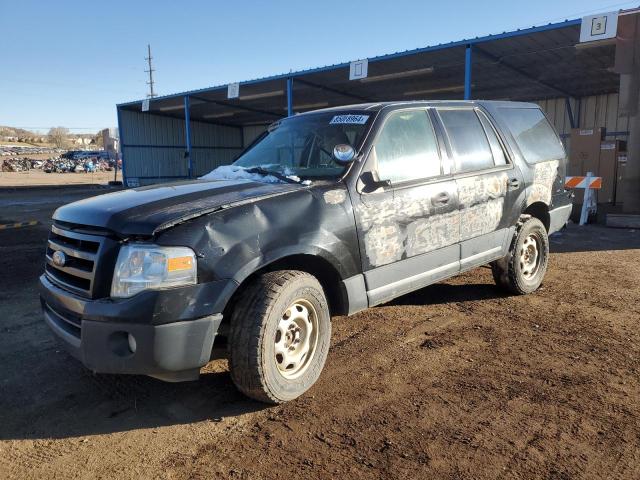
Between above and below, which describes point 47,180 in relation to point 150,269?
below

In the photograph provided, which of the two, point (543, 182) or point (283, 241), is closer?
point (283, 241)

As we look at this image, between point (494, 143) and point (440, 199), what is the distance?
1.20 meters

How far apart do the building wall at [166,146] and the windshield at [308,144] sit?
943 inches

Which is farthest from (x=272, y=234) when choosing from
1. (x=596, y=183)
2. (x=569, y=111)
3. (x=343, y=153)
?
(x=569, y=111)

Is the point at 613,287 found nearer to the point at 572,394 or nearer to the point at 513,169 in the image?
the point at 513,169

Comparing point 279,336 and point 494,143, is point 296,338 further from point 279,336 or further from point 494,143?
→ point 494,143

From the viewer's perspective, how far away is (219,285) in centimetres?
271

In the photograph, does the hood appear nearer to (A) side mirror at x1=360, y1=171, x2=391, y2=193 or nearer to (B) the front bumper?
(B) the front bumper

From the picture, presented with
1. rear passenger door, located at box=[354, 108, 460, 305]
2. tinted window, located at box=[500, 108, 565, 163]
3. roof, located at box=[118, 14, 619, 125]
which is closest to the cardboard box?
roof, located at box=[118, 14, 619, 125]

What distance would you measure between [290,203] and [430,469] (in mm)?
1690

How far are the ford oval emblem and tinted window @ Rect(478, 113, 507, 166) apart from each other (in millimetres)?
3718

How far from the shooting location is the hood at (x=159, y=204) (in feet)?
8.80

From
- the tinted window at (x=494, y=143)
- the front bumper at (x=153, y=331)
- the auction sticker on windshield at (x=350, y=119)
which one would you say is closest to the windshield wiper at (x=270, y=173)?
the auction sticker on windshield at (x=350, y=119)

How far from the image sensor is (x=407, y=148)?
389cm
